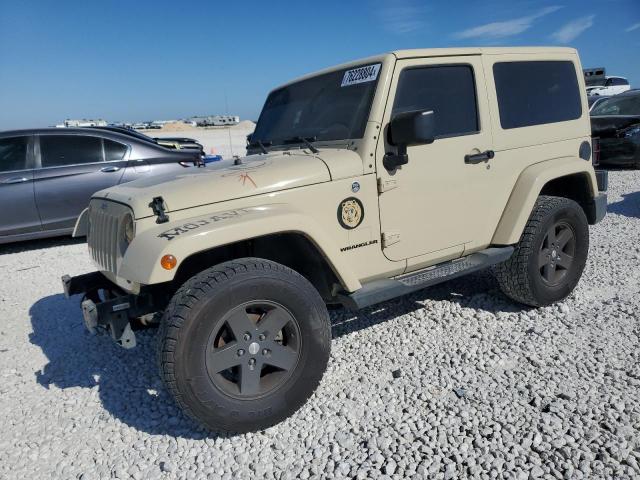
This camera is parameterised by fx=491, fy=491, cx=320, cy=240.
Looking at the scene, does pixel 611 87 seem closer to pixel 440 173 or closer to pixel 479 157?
pixel 479 157

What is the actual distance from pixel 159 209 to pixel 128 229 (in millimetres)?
253

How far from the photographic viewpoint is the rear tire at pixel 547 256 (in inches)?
147

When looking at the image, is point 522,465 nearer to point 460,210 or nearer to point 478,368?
point 478,368

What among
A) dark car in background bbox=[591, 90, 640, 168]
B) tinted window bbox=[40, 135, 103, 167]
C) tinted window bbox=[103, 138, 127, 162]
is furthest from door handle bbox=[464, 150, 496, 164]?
dark car in background bbox=[591, 90, 640, 168]

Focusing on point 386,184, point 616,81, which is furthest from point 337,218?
point 616,81

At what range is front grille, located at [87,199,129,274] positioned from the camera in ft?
9.11

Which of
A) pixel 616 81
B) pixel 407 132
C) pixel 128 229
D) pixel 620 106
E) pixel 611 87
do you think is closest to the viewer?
pixel 128 229

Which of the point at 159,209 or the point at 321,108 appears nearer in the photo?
the point at 159,209

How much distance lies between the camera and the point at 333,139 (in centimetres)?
320

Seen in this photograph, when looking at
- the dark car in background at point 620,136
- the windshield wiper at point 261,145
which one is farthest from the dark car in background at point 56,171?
the dark car in background at point 620,136

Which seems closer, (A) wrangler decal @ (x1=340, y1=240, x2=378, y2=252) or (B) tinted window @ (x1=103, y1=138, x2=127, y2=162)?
(A) wrangler decal @ (x1=340, y1=240, x2=378, y2=252)

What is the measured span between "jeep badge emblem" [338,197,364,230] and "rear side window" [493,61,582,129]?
1.41 m

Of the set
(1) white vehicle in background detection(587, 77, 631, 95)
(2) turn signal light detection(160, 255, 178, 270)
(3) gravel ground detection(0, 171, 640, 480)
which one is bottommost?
(3) gravel ground detection(0, 171, 640, 480)

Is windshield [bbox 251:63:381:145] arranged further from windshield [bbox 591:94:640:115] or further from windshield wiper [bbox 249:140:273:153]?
windshield [bbox 591:94:640:115]
